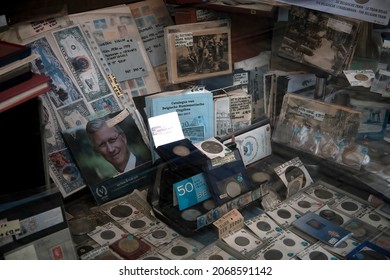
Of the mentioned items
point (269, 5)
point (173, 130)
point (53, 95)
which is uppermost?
point (269, 5)

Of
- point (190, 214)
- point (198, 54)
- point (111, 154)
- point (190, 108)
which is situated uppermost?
point (198, 54)

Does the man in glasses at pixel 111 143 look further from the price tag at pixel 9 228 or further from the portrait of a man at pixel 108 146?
the price tag at pixel 9 228

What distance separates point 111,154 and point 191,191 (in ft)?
0.99

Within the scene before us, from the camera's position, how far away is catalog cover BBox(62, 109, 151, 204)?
5.21ft

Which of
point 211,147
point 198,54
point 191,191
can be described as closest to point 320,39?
point 198,54

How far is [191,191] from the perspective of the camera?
1.50 meters

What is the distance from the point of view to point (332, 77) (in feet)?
5.46

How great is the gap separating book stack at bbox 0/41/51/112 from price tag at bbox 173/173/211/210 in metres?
0.48

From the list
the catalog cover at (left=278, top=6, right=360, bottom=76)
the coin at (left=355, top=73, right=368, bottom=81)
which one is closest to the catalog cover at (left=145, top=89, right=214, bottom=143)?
the catalog cover at (left=278, top=6, right=360, bottom=76)

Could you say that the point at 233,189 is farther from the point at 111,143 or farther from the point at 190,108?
the point at 111,143

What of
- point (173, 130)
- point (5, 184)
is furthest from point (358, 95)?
point (5, 184)

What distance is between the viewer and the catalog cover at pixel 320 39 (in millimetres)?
Result: 1581

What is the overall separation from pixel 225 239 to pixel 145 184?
13.2 inches
